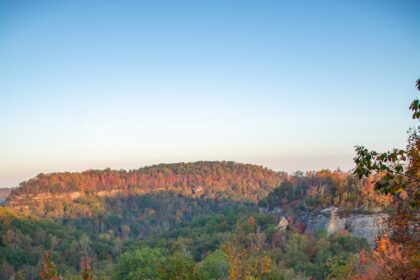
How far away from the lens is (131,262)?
2152 inches

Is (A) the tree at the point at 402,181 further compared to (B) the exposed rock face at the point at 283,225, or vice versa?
(B) the exposed rock face at the point at 283,225

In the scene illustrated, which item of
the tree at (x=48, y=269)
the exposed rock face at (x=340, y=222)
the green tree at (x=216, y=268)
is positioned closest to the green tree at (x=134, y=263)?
the green tree at (x=216, y=268)

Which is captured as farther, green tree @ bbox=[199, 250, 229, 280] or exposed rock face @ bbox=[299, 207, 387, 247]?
exposed rock face @ bbox=[299, 207, 387, 247]

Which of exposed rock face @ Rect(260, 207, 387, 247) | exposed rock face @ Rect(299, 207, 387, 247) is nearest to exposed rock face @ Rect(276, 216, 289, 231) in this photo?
exposed rock face @ Rect(260, 207, 387, 247)

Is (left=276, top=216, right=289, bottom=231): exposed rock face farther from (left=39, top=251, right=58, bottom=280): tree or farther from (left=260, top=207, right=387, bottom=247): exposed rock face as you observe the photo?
(left=39, top=251, right=58, bottom=280): tree

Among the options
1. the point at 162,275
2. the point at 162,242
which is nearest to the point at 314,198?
the point at 162,242

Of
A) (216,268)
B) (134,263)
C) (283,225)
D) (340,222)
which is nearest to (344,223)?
(340,222)

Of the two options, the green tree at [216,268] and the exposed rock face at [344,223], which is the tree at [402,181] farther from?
the exposed rock face at [344,223]

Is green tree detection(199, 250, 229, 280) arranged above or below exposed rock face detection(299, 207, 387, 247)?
below

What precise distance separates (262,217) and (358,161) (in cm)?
8645

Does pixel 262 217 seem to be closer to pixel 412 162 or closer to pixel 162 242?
pixel 162 242

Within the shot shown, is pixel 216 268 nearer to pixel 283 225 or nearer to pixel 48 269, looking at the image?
pixel 283 225

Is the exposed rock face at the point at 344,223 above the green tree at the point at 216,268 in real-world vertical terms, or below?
above

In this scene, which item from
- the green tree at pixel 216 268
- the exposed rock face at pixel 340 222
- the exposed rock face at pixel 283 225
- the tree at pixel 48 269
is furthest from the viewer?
the exposed rock face at pixel 283 225
